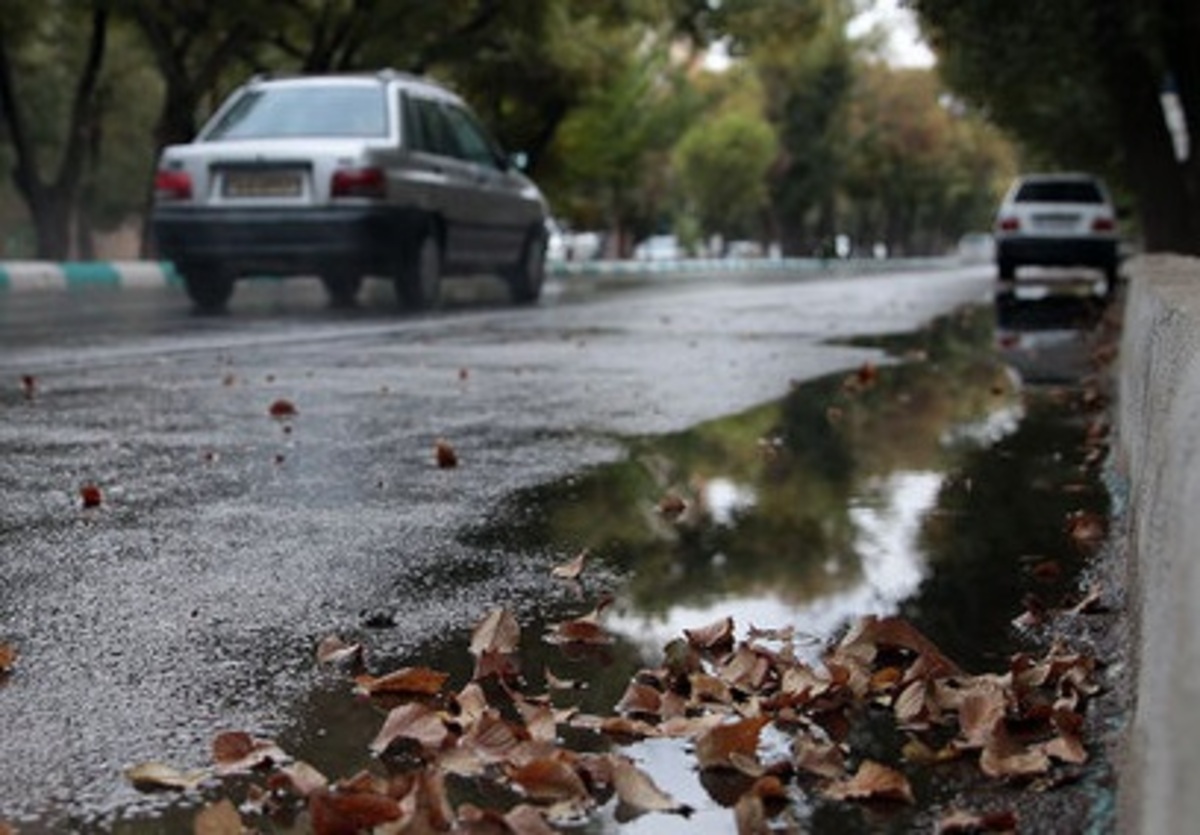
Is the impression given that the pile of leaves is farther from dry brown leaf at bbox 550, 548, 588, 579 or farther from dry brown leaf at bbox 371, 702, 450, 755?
dry brown leaf at bbox 550, 548, 588, 579

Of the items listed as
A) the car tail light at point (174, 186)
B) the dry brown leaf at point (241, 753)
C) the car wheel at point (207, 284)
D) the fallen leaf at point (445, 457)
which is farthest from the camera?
the car wheel at point (207, 284)

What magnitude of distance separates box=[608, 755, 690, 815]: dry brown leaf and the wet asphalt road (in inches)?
25.9

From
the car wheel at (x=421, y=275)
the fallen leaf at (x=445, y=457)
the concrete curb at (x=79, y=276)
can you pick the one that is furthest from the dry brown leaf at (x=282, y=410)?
the concrete curb at (x=79, y=276)

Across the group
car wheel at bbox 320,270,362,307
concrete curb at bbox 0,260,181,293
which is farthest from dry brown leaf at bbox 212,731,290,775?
concrete curb at bbox 0,260,181,293

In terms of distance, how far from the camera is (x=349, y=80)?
15.2 metres

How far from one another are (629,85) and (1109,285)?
2560cm

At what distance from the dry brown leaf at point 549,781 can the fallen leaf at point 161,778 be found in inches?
19.1

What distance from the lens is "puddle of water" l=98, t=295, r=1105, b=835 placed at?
9.53ft

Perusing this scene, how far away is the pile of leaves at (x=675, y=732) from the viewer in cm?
253

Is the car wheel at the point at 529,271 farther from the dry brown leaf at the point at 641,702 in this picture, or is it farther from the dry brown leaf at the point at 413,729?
the dry brown leaf at the point at 413,729

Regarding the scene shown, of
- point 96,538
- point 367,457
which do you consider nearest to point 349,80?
point 367,457

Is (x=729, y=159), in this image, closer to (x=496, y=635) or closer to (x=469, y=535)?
(x=469, y=535)

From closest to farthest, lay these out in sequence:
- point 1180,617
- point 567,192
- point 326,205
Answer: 1. point 1180,617
2. point 326,205
3. point 567,192

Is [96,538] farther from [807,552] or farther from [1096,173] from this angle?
[1096,173]
